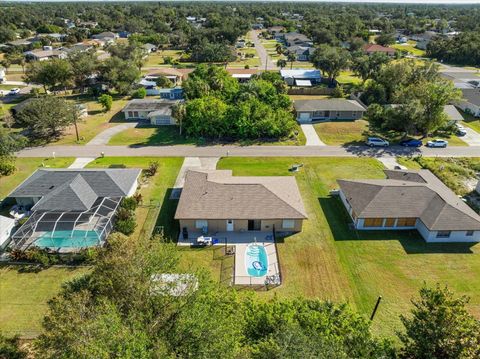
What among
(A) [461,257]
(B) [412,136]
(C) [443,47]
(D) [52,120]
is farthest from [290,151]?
(C) [443,47]

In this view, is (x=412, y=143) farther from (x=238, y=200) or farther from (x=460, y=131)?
(x=238, y=200)

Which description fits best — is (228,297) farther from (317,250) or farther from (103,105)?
(103,105)

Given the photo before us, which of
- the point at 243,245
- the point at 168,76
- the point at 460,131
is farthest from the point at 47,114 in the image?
the point at 460,131

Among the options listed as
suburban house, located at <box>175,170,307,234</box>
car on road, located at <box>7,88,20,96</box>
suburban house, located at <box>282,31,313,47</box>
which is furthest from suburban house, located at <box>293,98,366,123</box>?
suburban house, located at <box>282,31,313,47</box>

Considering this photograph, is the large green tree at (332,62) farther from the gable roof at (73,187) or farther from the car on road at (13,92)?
the car on road at (13,92)

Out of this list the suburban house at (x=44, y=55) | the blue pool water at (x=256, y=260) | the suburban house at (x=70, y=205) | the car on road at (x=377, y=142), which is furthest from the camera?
the suburban house at (x=44, y=55)

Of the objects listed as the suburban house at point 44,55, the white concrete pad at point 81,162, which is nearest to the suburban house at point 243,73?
the white concrete pad at point 81,162
